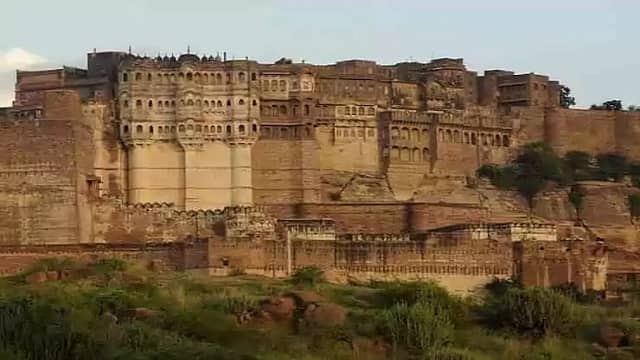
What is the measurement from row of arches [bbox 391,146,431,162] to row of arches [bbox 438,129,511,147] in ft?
2.79

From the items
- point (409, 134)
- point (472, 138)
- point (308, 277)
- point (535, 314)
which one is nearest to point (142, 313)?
point (535, 314)

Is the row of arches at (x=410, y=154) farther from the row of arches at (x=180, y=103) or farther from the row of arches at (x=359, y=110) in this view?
the row of arches at (x=180, y=103)

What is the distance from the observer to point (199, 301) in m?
45.2

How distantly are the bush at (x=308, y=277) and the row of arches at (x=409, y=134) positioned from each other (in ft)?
51.3

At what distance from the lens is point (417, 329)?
42562 mm

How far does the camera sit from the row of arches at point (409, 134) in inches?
2758

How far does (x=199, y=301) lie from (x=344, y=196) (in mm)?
22810

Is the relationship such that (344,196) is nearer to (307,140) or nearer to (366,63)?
(307,140)

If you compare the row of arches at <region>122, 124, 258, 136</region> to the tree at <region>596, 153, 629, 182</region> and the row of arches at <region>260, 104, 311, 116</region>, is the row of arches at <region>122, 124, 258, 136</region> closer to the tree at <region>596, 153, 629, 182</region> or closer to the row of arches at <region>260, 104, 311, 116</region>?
the row of arches at <region>260, 104, 311, 116</region>

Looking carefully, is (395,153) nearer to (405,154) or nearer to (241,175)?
(405,154)

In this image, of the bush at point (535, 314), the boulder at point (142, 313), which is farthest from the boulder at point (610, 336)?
the boulder at point (142, 313)

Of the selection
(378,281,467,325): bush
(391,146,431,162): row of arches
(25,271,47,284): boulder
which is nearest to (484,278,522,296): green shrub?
(378,281,467,325): bush

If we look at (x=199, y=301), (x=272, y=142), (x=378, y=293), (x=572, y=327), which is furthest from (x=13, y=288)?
(x=272, y=142)

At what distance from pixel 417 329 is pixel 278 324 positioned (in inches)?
114
